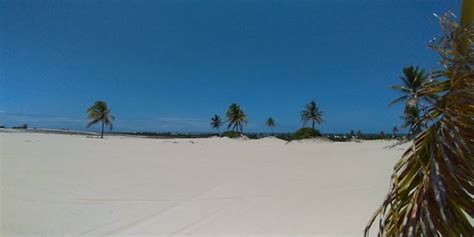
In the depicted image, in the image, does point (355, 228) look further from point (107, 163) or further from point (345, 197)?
point (107, 163)

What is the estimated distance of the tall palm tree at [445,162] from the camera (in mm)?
1607

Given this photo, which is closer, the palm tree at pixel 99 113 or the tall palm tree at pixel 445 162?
the tall palm tree at pixel 445 162

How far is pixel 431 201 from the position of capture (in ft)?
5.41

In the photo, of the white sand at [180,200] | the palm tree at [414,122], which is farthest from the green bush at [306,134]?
the palm tree at [414,122]

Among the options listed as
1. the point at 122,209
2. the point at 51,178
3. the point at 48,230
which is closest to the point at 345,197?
the point at 122,209

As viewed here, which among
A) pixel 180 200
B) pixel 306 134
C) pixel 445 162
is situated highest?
pixel 306 134

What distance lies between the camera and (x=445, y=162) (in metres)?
→ 1.66

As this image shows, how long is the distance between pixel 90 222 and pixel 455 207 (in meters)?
7.24

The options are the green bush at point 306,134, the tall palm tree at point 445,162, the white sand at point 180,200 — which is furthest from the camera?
the green bush at point 306,134

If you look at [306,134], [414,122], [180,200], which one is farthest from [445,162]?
[306,134]

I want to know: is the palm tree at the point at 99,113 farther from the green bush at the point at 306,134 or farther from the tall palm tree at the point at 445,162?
the tall palm tree at the point at 445,162

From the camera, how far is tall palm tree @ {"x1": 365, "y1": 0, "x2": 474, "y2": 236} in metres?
1.61

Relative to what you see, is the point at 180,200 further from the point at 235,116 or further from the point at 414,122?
the point at 235,116

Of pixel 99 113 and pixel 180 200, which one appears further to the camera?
pixel 99 113
